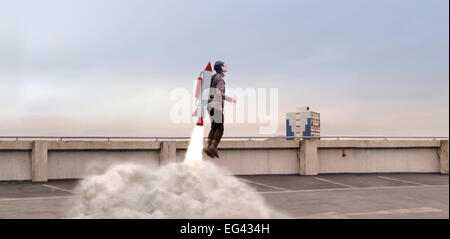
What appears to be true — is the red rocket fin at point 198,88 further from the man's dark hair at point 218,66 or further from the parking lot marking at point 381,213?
the parking lot marking at point 381,213

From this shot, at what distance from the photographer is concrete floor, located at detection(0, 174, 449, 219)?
14.6 m

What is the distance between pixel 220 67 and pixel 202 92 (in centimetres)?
106

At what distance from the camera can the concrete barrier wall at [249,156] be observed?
25016mm

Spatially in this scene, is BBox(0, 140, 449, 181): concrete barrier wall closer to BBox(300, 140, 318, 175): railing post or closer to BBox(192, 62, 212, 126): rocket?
BBox(300, 140, 318, 175): railing post

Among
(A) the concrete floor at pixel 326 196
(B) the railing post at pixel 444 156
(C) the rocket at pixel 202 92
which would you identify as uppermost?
(C) the rocket at pixel 202 92

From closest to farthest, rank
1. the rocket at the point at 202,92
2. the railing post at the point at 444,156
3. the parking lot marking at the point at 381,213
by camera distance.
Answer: the rocket at the point at 202,92
the parking lot marking at the point at 381,213
the railing post at the point at 444,156

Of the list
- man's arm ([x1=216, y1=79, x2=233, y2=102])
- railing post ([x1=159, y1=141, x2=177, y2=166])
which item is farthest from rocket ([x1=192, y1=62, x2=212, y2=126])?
railing post ([x1=159, y1=141, x2=177, y2=166])

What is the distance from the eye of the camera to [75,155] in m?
25.8

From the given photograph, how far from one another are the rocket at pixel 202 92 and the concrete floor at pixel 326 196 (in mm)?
7122

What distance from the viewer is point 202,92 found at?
780 centimetres

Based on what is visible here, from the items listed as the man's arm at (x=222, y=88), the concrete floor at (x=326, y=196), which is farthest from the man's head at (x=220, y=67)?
the concrete floor at (x=326, y=196)

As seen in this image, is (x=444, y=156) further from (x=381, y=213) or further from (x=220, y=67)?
(x=220, y=67)

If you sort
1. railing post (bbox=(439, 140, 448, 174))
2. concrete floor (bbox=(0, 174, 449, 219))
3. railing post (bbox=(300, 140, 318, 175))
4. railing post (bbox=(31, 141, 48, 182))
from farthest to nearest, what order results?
railing post (bbox=(439, 140, 448, 174)) → railing post (bbox=(300, 140, 318, 175)) → railing post (bbox=(31, 141, 48, 182)) → concrete floor (bbox=(0, 174, 449, 219))

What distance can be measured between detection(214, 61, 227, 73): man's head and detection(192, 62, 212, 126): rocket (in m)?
0.72
